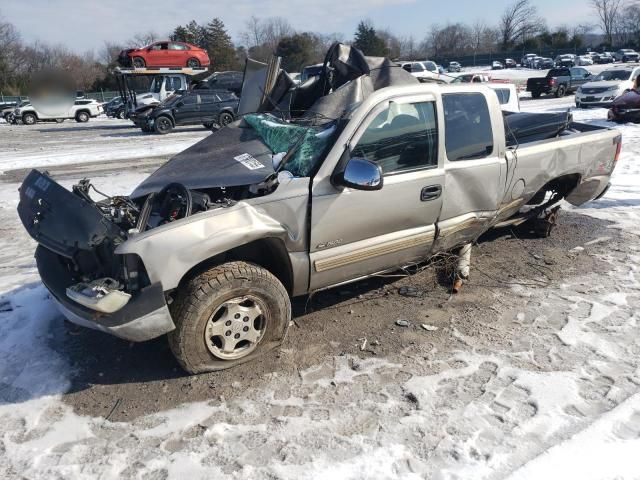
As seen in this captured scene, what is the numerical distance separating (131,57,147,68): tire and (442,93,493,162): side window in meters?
24.6

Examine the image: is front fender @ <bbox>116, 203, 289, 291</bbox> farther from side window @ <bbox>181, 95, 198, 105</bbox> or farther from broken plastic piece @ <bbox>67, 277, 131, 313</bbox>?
side window @ <bbox>181, 95, 198, 105</bbox>

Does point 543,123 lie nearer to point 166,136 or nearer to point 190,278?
point 190,278

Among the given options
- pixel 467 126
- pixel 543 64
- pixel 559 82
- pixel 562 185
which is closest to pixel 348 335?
pixel 467 126

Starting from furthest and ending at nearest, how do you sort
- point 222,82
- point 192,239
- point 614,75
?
point 222,82 → point 614,75 → point 192,239

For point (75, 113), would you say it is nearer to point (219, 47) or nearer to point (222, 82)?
point (222, 82)

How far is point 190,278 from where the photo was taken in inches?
132

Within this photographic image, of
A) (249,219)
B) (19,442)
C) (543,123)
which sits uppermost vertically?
(543,123)

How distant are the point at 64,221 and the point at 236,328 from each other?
51.6 inches

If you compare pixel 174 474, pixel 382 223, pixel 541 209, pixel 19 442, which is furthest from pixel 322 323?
pixel 541 209

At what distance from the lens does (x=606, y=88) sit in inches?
777

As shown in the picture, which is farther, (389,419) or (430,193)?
(430,193)

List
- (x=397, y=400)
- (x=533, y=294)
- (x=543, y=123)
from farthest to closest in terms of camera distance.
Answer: (x=543, y=123) < (x=533, y=294) < (x=397, y=400)

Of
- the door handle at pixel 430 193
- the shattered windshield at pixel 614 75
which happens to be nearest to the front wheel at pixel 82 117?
the shattered windshield at pixel 614 75

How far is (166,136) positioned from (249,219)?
1694 cm
